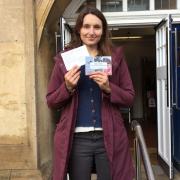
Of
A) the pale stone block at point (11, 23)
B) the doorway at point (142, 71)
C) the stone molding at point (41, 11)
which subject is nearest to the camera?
the pale stone block at point (11, 23)

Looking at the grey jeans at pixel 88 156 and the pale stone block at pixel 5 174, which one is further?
the pale stone block at pixel 5 174

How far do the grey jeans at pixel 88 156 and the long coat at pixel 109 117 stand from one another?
4 cm

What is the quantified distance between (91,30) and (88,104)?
37 centimetres

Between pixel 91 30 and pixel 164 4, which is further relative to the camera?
pixel 164 4

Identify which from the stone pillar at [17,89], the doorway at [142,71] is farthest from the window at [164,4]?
the doorway at [142,71]

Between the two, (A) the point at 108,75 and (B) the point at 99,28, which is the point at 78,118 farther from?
(B) the point at 99,28

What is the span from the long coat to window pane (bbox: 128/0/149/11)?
4188 millimetres

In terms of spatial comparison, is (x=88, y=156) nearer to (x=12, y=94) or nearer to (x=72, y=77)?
(x=72, y=77)

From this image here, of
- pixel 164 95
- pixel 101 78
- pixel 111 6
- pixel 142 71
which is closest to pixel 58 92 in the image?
pixel 101 78

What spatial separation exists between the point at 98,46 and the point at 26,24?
3250 mm

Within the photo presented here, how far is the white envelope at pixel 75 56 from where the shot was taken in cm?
236

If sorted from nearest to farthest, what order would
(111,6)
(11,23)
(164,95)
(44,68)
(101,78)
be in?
(101,78)
(11,23)
(44,68)
(164,95)
(111,6)

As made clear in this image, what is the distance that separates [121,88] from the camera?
2.43 m

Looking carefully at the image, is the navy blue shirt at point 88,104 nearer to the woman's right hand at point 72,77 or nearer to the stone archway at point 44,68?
the woman's right hand at point 72,77
